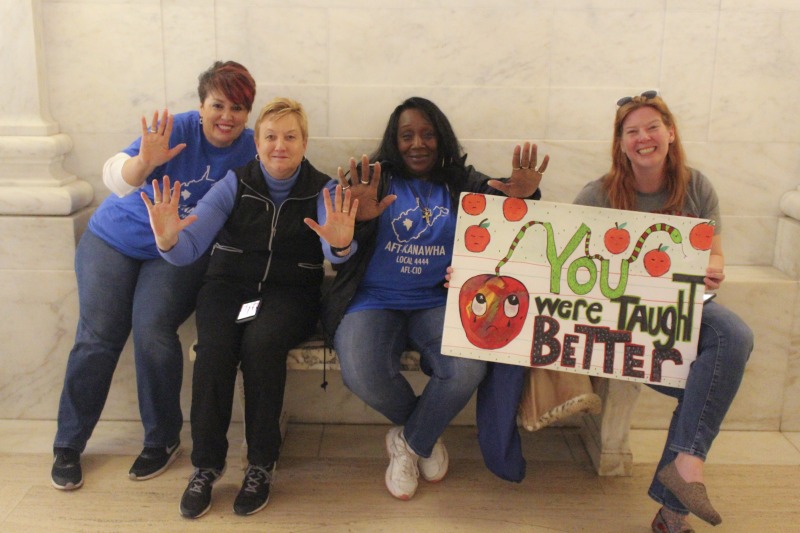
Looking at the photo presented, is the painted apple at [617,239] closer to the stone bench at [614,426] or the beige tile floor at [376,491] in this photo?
the stone bench at [614,426]

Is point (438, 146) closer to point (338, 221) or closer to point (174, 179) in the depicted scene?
point (338, 221)

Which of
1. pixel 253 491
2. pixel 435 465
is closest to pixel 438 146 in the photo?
pixel 435 465

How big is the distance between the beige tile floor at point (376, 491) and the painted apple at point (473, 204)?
1.10 m

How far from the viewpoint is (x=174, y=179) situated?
3229 mm

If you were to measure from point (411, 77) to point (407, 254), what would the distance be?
951mm

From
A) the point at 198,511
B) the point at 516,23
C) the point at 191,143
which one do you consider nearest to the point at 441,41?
the point at 516,23

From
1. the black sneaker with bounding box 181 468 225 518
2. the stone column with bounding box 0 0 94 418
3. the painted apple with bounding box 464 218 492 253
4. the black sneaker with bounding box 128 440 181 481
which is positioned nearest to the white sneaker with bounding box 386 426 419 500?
the black sneaker with bounding box 181 468 225 518

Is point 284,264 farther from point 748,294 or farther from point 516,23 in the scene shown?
point 748,294

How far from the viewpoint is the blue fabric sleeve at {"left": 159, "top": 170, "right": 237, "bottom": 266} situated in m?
Answer: 2.89

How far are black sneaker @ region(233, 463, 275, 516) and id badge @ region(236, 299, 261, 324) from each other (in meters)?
0.55

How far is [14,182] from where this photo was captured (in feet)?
11.5

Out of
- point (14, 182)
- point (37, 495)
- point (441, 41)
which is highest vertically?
point (441, 41)

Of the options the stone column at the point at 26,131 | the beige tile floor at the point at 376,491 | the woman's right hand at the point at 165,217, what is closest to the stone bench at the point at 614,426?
the beige tile floor at the point at 376,491

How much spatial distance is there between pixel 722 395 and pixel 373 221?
4.53 ft
